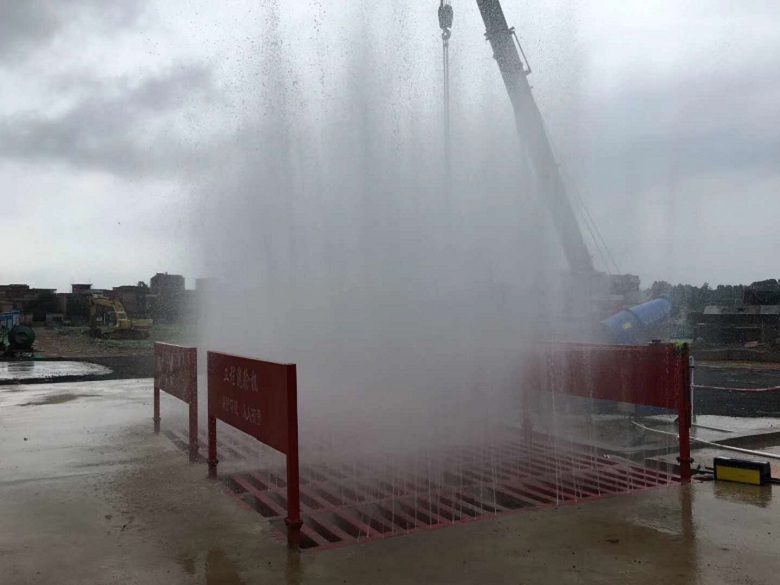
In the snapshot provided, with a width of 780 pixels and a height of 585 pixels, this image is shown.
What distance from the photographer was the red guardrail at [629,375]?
5.70m

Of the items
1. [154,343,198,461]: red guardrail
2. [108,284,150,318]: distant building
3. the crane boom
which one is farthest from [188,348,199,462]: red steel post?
[108,284,150,318]: distant building

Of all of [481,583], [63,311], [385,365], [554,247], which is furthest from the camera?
[63,311]

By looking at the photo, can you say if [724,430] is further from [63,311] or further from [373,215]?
[63,311]

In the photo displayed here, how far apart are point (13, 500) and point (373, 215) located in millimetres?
5101

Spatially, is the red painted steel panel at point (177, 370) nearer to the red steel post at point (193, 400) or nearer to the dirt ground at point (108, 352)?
the red steel post at point (193, 400)

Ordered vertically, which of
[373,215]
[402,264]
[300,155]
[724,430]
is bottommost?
[724,430]

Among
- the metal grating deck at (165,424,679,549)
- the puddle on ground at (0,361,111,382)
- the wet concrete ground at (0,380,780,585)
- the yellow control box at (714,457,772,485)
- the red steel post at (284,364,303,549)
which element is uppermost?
the red steel post at (284,364,303,549)

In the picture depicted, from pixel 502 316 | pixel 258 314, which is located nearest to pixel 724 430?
pixel 502 316

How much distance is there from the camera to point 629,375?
241 inches

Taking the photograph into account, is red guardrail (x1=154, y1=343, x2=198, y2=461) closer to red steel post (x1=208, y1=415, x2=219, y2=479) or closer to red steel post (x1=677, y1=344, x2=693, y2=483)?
red steel post (x1=208, y1=415, x2=219, y2=479)

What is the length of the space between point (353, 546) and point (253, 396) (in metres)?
1.44

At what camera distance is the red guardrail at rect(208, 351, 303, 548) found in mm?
4289

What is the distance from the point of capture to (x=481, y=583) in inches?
140

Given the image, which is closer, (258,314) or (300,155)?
(300,155)
